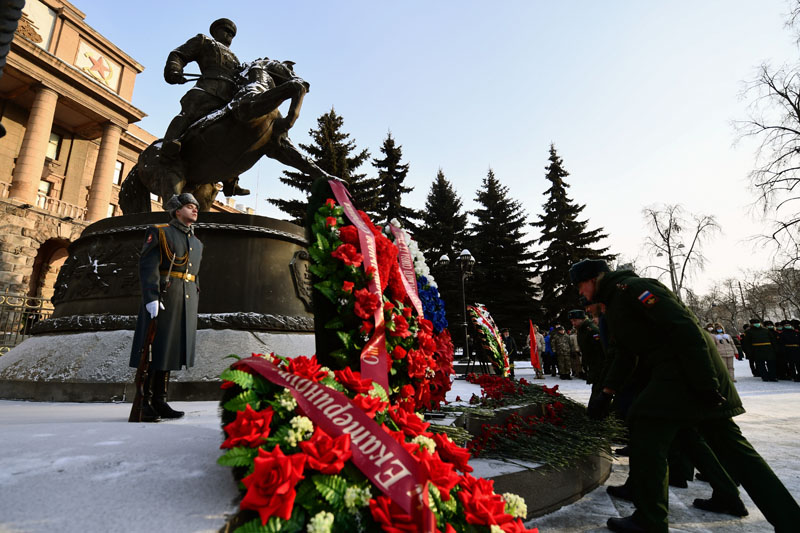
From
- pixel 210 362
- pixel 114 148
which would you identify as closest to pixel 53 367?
pixel 210 362

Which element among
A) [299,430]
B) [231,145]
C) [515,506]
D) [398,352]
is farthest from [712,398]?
[231,145]

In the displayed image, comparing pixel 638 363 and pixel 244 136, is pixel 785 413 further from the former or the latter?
pixel 244 136

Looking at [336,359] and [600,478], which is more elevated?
[336,359]

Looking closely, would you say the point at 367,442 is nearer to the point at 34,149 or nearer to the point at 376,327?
the point at 376,327

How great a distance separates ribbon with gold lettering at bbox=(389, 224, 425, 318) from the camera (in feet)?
9.82

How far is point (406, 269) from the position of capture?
10.5 feet

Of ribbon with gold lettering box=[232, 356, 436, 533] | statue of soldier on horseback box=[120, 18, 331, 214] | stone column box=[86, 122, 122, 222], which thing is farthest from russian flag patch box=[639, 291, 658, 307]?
stone column box=[86, 122, 122, 222]

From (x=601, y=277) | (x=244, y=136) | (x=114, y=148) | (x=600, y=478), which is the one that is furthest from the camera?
(x=114, y=148)

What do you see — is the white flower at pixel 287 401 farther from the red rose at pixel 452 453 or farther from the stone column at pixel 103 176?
the stone column at pixel 103 176

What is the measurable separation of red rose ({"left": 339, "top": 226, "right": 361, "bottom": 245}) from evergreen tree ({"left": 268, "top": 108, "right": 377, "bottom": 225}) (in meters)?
23.3

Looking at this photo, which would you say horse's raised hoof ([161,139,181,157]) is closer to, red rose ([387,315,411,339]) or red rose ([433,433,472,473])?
red rose ([387,315,411,339])

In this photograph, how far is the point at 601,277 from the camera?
3.19 meters

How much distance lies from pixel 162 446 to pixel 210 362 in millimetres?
3113

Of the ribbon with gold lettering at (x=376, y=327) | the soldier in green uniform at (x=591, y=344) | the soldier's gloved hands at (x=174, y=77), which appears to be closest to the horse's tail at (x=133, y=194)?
the soldier's gloved hands at (x=174, y=77)
